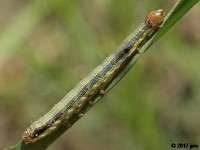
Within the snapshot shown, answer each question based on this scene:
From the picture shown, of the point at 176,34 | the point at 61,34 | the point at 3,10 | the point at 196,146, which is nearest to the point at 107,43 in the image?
the point at 176,34

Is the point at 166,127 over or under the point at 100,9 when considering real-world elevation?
under

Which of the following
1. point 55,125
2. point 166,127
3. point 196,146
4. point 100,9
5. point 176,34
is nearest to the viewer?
point 55,125

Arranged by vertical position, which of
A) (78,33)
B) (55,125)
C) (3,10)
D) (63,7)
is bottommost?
(55,125)

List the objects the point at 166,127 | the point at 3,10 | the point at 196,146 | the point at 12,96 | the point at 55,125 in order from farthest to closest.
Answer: the point at 3,10, the point at 12,96, the point at 166,127, the point at 196,146, the point at 55,125

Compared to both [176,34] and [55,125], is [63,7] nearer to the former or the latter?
[176,34]

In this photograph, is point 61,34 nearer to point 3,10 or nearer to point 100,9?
point 100,9

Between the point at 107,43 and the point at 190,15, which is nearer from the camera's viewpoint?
the point at 107,43

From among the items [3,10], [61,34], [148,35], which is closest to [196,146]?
[148,35]
